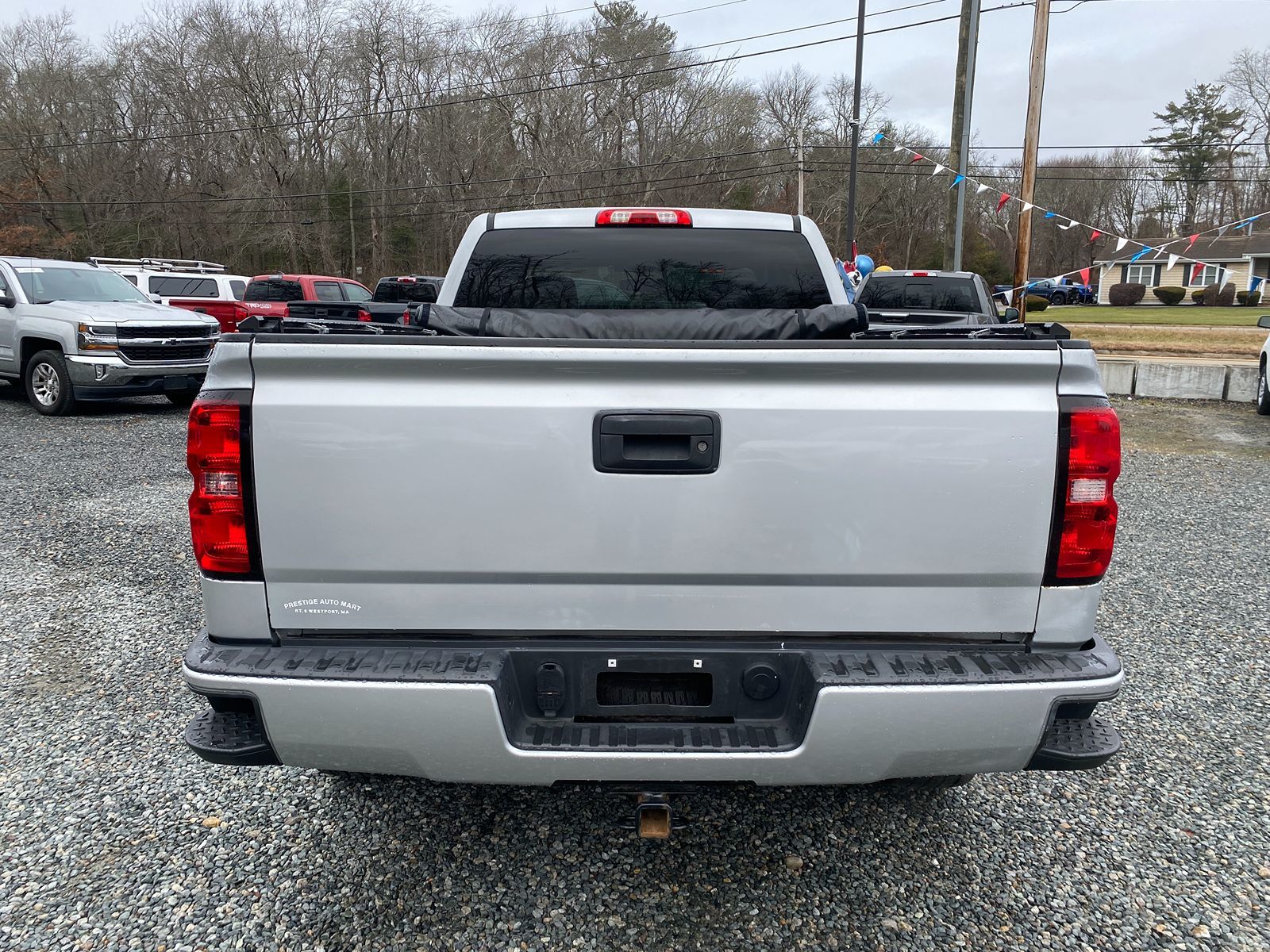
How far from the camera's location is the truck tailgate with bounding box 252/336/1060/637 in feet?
6.49

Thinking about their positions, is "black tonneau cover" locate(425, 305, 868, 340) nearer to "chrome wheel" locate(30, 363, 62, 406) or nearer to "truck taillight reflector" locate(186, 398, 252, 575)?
"truck taillight reflector" locate(186, 398, 252, 575)

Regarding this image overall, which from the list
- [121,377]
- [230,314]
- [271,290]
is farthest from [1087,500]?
[271,290]

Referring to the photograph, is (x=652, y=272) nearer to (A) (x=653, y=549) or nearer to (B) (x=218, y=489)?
(A) (x=653, y=549)

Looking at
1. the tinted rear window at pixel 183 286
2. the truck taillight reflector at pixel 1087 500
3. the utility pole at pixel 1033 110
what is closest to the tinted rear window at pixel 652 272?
the truck taillight reflector at pixel 1087 500

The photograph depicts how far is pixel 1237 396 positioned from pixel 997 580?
14.1 metres

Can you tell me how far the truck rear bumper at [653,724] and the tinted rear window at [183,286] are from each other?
1717cm

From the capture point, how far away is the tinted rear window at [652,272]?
3.55m

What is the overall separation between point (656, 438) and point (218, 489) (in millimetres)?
1038

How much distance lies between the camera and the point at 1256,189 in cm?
4050

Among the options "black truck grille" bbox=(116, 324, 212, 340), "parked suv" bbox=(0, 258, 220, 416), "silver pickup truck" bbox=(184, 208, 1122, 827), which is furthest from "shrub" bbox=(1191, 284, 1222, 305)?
"silver pickup truck" bbox=(184, 208, 1122, 827)

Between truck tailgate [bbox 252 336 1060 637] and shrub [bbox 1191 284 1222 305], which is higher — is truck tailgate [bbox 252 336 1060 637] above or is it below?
above

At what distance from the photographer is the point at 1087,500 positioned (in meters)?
2.00

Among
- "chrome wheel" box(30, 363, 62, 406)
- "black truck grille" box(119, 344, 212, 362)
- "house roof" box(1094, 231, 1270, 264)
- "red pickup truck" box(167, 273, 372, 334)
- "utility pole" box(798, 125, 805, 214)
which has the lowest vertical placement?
"chrome wheel" box(30, 363, 62, 406)

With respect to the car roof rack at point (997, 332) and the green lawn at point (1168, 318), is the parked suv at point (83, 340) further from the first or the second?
the green lawn at point (1168, 318)
